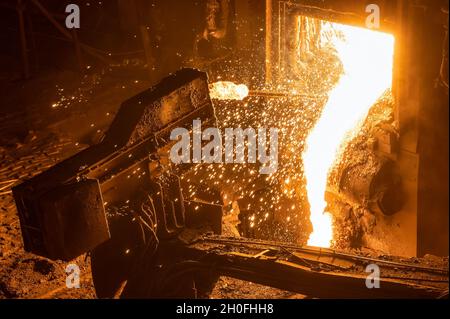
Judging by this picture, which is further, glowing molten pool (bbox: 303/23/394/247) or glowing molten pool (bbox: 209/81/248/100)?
glowing molten pool (bbox: 209/81/248/100)

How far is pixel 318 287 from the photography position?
374cm

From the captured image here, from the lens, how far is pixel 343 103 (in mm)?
6633

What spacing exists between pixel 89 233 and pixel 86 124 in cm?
482

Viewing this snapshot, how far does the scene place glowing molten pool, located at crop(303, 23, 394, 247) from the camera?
594cm

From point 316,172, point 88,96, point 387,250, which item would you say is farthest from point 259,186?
point 88,96

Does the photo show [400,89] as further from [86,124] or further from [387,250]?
[86,124]

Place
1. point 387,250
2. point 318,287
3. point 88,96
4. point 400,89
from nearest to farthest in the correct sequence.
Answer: point 318,287 < point 400,89 < point 387,250 < point 88,96

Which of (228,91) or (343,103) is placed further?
(228,91)

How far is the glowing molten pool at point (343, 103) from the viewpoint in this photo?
5.94 m

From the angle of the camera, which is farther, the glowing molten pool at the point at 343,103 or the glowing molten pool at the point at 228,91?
the glowing molten pool at the point at 228,91

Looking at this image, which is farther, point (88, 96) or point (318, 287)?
point (88, 96)

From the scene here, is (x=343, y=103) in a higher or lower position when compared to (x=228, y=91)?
lower
